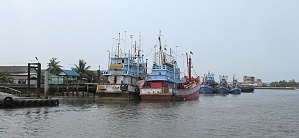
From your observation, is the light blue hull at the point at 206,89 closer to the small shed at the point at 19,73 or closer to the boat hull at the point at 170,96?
the boat hull at the point at 170,96

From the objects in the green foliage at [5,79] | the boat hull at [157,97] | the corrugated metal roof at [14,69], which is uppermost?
the corrugated metal roof at [14,69]

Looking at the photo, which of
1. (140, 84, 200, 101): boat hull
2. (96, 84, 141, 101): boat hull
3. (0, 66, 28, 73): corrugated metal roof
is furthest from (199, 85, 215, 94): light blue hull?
(96, 84, 141, 101): boat hull

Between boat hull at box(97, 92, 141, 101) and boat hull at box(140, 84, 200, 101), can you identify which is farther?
boat hull at box(97, 92, 141, 101)

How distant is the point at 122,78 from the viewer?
54656 mm

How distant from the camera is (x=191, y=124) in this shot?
25891 millimetres

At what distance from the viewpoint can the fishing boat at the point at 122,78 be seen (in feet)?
171

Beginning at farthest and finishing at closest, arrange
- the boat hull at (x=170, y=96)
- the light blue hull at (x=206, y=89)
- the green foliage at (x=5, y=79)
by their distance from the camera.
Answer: the light blue hull at (x=206, y=89) < the green foliage at (x=5, y=79) < the boat hull at (x=170, y=96)

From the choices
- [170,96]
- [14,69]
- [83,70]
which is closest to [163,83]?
[170,96]

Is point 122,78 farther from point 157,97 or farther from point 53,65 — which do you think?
point 53,65

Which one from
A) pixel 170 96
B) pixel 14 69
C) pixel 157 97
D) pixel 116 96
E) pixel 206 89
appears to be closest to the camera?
pixel 157 97

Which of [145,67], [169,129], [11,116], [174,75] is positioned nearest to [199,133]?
[169,129]

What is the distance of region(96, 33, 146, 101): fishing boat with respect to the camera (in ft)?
171

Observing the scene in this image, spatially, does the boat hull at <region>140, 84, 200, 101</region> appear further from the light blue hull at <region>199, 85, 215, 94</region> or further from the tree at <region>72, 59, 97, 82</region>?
the light blue hull at <region>199, 85, 215, 94</region>

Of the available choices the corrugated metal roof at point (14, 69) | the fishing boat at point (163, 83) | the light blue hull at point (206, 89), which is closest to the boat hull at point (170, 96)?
the fishing boat at point (163, 83)
